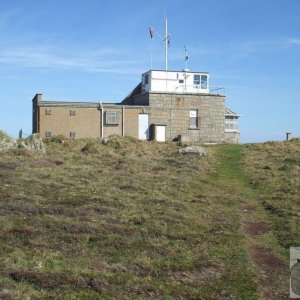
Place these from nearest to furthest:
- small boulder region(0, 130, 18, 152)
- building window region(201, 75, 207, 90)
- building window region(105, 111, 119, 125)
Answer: small boulder region(0, 130, 18, 152), building window region(105, 111, 119, 125), building window region(201, 75, 207, 90)

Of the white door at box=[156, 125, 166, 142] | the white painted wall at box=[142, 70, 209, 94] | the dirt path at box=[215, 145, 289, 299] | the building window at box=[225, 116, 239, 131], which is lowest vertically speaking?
the dirt path at box=[215, 145, 289, 299]

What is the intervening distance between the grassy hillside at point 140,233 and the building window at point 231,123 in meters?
28.9

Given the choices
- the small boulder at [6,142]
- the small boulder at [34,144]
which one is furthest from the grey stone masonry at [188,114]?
the small boulder at [6,142]

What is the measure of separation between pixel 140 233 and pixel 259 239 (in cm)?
310

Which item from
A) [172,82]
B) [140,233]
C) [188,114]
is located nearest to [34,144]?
[140,233]

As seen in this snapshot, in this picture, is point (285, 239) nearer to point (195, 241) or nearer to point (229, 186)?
point (195, 241)

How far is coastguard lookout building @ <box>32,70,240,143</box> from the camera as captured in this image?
44.6 meters

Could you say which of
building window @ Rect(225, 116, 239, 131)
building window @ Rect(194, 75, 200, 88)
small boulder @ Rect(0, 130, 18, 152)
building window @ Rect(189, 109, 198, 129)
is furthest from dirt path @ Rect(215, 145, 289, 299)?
building window @ Rect(225, 116, 239, 131)

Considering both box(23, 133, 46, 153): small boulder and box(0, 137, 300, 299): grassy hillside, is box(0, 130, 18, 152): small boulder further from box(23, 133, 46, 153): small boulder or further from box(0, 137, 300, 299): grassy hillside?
box(0, 137, 300, 299): grassy hillside

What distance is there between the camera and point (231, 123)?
5359 cm

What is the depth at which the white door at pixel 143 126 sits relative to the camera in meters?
47.0

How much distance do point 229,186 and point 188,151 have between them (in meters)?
10.4

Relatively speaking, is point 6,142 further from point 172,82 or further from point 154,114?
point 172,82

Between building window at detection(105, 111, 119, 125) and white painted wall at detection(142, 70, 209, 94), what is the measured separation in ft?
14.3
